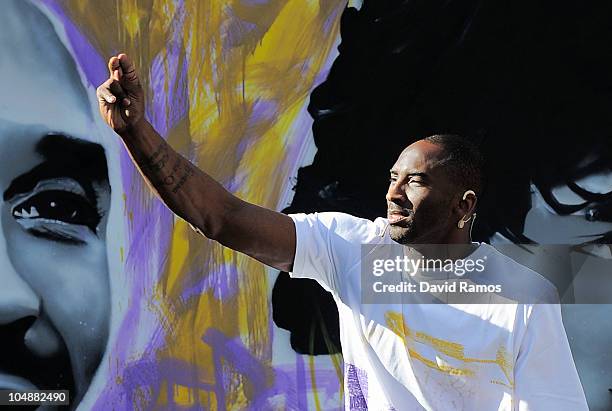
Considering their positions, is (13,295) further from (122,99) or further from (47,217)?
(122,99)

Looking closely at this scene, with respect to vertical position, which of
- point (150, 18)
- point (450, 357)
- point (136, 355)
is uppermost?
point (150, 18)

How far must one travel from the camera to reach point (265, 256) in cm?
246

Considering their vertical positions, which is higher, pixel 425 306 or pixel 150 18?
pixel 150 18

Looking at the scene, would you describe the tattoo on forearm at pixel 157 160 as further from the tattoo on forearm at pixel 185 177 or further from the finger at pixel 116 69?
the finger at pixel 116 69

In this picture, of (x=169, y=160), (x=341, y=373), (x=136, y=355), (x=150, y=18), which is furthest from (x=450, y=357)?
(x=150, y=18)

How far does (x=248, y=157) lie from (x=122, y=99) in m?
1.70

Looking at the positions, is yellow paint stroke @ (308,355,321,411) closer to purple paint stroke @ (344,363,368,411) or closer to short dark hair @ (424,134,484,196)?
purple paint stroke @ (344,363,368,411)

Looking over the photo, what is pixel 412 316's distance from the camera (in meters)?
2.49

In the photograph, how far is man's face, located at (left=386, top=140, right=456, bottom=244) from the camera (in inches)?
101

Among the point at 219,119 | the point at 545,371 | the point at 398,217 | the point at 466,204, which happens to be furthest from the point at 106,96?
the point at 219,119

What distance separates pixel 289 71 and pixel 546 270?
4.49ft

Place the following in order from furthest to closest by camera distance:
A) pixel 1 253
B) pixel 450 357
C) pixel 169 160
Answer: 1. pixel 1 253
2. pixel 450 357
3. pixel 169 160

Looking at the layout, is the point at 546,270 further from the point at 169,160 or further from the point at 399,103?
the point at 169,160

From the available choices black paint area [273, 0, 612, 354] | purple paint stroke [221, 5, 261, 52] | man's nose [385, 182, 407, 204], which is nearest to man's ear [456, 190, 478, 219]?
man's nose [385, 182, 407, 204]
